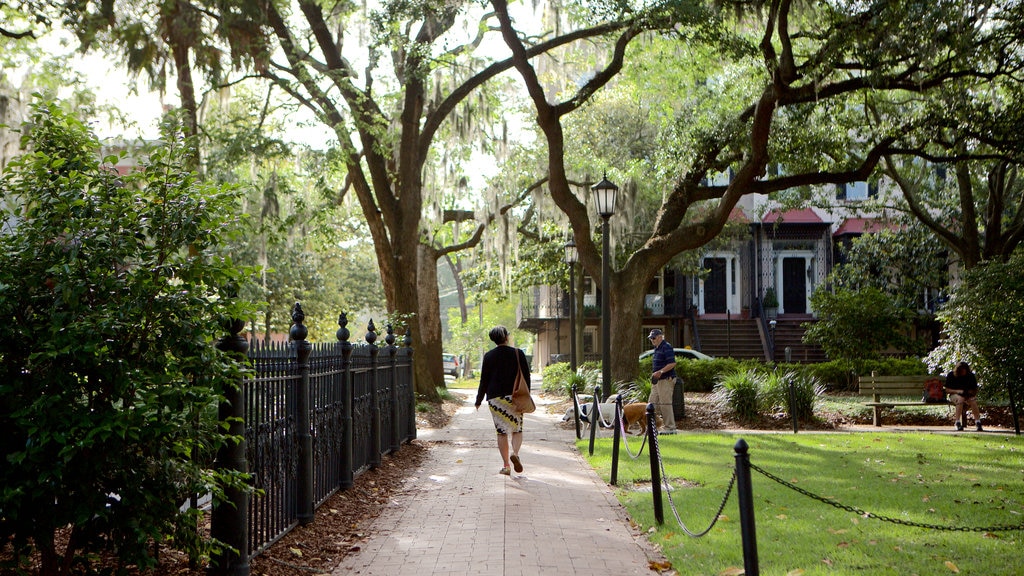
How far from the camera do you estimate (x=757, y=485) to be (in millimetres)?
10945

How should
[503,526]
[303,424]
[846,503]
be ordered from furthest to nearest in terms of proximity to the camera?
Result: [846,503], [503,526], [303,424]

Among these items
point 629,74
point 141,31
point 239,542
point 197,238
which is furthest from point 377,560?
point 629,74

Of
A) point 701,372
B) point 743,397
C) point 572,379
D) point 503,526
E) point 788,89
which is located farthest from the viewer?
point 701,372

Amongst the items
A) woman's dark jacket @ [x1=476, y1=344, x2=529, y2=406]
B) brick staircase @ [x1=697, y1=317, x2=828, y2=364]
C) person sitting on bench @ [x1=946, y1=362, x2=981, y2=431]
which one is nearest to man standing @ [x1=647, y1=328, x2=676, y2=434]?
woman's dark jacket @ [x1=476, y1=344, x2=529, y2=406]

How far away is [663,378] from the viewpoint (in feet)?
55.6

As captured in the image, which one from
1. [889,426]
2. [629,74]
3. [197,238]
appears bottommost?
[889,426]

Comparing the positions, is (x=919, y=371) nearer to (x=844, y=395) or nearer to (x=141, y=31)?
(x=844, y=395)

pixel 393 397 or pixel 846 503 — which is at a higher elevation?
pixel 393 397

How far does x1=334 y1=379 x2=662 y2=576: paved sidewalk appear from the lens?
23.7 ft

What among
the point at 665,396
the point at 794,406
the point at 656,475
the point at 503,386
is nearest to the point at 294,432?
the point at 656,475

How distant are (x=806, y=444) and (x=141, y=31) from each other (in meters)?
14.1

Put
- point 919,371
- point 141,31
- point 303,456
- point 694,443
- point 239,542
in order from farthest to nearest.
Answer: point 919,371 → point 141,31 → point 694,443 → point 303,456 → point 239,542

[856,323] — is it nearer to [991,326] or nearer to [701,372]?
[701,372]

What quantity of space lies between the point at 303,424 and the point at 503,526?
197cm
